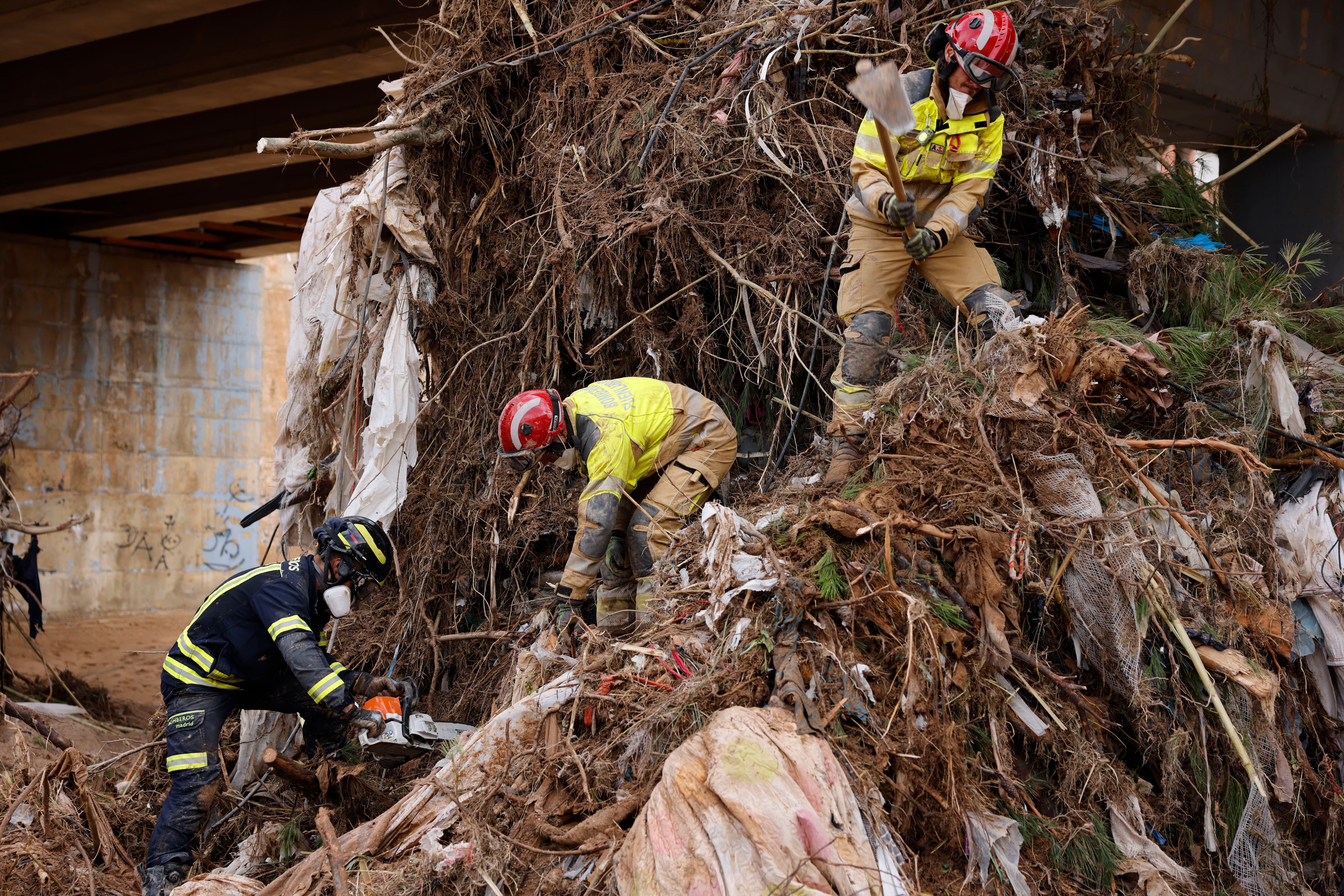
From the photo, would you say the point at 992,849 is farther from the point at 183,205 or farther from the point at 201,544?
the point at 201,544

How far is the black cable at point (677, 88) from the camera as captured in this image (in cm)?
504

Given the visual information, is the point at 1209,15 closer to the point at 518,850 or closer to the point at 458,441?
the point at 458,441

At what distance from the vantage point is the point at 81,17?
6898 mm

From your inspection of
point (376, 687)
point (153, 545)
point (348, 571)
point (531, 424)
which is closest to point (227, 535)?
point (153, 545)

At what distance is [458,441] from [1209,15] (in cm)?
598

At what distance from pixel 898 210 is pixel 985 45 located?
0.72 meters

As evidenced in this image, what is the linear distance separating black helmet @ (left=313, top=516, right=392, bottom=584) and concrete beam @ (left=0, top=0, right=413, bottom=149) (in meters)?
4.14

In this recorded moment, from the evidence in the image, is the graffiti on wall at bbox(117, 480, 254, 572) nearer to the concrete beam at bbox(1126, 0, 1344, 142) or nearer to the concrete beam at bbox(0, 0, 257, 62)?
the concrete beam at bbox(0, 0, 257, 62)

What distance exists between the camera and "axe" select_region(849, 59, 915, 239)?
3539 millimetres

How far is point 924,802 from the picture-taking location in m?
2.84

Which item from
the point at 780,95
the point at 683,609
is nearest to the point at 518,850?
the point at 683,609

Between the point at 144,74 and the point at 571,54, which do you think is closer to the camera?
the point at 571,54

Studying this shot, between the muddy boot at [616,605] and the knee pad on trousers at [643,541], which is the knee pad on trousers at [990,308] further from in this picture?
the muddy boot at [616,605]

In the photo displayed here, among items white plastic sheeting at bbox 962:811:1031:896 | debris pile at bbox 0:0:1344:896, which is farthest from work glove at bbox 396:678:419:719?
white plastic sheeting at bbox 962:811:1031:896
